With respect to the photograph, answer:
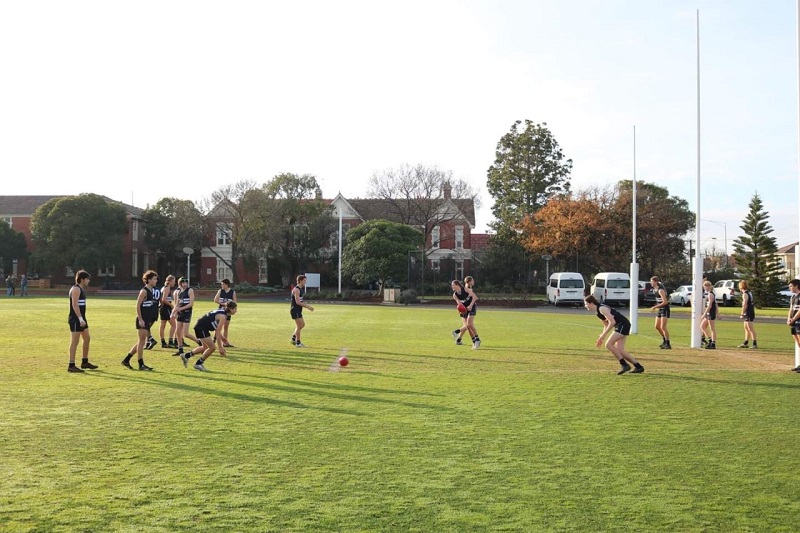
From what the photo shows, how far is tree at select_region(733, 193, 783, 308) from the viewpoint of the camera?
155 ft

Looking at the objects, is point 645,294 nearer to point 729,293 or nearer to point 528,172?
point 729,293

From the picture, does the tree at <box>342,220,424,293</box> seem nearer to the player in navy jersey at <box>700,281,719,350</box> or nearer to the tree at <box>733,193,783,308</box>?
the tree at <box>733,193,783,308</box>

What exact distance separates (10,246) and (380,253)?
39829mm

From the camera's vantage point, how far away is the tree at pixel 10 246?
225ft

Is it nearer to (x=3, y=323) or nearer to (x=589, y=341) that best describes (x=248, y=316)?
(x=3, y=323)

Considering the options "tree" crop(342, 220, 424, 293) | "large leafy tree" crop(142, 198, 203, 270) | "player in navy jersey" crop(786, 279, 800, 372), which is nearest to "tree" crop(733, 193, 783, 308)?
"tree" crop(342, 220, 424, 293)

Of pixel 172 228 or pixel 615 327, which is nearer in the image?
pixel 615 327

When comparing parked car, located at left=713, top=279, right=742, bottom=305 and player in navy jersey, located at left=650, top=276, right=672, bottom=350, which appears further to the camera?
parked car, located at left=713, top=279, right=742, bottom=305

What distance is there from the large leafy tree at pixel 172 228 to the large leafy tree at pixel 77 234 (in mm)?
5286

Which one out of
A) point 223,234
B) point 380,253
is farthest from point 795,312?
point 223,234

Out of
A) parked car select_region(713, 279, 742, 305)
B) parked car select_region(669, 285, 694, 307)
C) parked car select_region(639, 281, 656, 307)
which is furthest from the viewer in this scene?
parked car select_region(669, 285, 694, 307)

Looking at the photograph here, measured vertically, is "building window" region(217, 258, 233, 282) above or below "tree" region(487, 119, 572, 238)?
below

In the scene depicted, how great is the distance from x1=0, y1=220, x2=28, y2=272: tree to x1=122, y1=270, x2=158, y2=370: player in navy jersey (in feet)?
209

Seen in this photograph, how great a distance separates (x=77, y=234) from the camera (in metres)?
64.1
